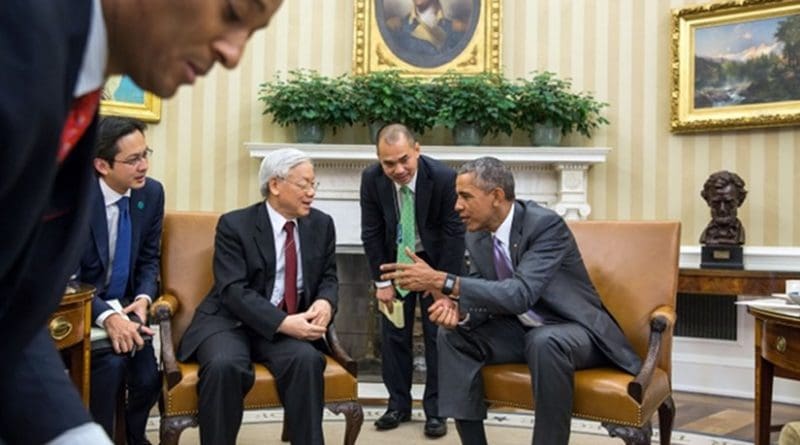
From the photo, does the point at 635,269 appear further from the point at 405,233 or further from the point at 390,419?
the point at 390,419

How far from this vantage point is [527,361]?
3.04 meters

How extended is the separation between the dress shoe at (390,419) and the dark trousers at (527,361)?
103cm

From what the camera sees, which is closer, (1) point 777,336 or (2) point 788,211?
(1) point 777,336

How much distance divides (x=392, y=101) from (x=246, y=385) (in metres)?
2.97

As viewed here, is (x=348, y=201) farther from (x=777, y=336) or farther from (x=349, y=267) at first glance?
(x=777, y=336)

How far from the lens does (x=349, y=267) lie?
5844 millimetres

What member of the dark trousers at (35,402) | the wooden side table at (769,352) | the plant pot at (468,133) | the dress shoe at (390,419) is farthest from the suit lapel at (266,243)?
the dark trousers at (35,402)

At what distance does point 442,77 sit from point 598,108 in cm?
120

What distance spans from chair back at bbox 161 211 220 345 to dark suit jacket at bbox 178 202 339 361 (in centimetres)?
15

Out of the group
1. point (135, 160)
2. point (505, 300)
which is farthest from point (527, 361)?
point (135, 160)

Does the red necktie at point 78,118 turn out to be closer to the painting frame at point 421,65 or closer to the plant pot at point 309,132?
the plant pot at point 309,132

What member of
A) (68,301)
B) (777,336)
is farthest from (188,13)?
(777,336)

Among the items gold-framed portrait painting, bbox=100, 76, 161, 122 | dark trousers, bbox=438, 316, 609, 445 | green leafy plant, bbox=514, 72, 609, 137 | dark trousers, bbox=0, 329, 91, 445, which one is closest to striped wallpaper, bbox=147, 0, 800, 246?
gold-framed portrait painting, bbox=100, 76, 161, 122

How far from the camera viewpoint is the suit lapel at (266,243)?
10.9 ft
